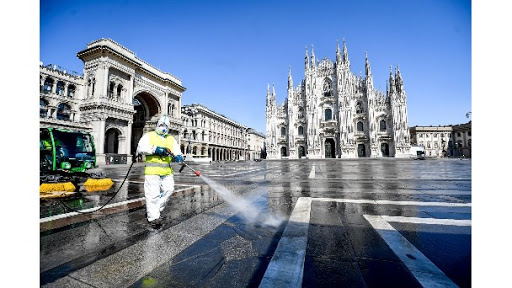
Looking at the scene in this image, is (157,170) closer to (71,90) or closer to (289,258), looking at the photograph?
(289,258)

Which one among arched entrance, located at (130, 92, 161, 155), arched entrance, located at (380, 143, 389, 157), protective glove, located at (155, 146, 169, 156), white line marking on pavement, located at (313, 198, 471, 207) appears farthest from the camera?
arched entrance, located at (380, 143, 389, 157)

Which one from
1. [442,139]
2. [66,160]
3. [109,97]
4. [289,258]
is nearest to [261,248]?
[289,258]

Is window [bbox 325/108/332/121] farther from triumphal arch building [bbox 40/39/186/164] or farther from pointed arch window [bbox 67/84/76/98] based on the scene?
pointed arch window [bbox 67/84/76/98]

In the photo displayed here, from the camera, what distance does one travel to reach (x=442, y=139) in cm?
6328

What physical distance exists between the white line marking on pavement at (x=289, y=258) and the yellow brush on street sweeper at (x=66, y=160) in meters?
6.18

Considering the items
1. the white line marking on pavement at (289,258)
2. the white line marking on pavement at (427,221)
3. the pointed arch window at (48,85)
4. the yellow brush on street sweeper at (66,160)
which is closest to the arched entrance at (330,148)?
the yellow brush on street sweeper at (66,160)

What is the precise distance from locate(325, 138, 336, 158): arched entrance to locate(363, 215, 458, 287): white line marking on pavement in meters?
39.3

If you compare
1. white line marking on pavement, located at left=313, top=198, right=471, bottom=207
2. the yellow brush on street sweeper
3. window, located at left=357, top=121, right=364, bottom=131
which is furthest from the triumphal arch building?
window, located at left=357, top=121, right=364, bottom=131

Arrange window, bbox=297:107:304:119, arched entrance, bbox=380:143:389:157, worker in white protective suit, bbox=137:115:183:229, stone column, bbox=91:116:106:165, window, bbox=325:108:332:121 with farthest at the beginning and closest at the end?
window, bbox=297:107:304:119 < window, bbox=325:108:332:121 < arched entrance, bbox=380:143:389:157 < stone column, bbox=91:116:106:165 < worker in white protective suit, bbox=137:115:183:229

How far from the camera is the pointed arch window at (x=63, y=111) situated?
96.4 feet

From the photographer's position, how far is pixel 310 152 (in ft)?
129

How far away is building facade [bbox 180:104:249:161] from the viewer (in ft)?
148

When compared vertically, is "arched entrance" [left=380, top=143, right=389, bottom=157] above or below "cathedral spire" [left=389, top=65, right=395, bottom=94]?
below

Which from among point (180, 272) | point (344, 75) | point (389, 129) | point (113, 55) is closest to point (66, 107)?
point (113, 55)
